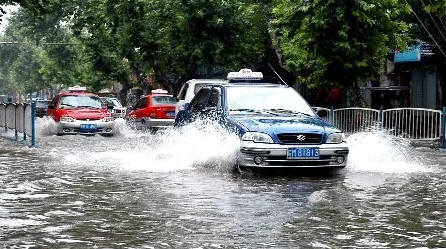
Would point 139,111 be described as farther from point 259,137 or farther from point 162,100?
point 259,137

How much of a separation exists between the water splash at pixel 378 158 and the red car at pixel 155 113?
12.3 m

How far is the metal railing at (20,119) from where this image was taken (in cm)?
1912

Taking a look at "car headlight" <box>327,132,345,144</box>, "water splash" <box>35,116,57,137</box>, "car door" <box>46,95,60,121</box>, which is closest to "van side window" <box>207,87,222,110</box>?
"car headlight" <box>327,132,345,144</box>

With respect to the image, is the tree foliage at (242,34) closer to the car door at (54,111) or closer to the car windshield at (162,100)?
the car door at (54,111)

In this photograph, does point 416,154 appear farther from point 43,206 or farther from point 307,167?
point 43,206

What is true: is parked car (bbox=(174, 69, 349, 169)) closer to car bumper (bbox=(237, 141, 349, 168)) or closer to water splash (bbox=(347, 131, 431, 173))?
car bumper (bbox=(237, 141, 349, 168))

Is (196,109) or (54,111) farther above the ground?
(196,109)

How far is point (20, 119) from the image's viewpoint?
21141 millimetres

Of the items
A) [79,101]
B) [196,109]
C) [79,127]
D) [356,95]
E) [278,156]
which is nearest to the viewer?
[278,156]

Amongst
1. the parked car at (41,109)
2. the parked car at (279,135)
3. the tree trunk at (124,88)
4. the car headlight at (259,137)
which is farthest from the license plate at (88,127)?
the tree trunk at (124,88)

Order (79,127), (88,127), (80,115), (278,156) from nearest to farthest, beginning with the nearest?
(278,156), (79,127), (88,127), (80,115)

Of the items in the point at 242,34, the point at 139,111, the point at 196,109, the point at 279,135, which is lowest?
the point at 279,135

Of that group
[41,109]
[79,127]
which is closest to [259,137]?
[79,127]

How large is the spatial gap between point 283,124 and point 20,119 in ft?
37.4
